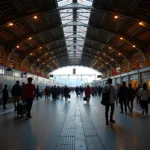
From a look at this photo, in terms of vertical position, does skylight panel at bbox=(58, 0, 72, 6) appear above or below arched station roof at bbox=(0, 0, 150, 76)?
above

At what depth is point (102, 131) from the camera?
714 centimetres

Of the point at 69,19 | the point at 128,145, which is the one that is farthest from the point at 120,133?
the point at 69,19

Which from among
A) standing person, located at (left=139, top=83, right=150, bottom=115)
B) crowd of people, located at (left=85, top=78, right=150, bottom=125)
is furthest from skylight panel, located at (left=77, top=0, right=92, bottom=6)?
standing person, located at (left=139, top=83, right=150, bottom=115)

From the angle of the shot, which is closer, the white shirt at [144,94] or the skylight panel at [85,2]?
the white shirt at [144,94]

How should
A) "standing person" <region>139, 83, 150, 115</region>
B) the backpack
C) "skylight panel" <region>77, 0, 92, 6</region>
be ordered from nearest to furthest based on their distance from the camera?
1. the backpack
2. "standing person" <region>139, 83, 150, 115</region>
3. "skylight panel" <region>77, 0, 92, 6</region>

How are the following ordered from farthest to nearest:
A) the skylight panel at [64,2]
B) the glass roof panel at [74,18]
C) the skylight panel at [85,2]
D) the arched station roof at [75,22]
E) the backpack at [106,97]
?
the glass roof panel at [74,18] < the skylight panel at [85,2] < the skylight panel at [64,2] < the arched station roof at [75,22] < the backpack at [106,97]

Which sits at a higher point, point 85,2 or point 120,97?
point 85,2

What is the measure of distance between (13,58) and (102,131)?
34.0 metres

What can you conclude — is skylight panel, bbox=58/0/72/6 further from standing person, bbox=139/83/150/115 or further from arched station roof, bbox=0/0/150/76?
standing person, bbox=139/83/150/115

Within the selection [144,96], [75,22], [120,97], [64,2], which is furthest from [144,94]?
[75,22]

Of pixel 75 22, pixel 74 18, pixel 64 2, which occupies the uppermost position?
pixel 74 18

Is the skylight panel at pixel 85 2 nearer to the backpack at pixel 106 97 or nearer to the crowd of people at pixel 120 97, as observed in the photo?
the crowd of people at pixel 120 97

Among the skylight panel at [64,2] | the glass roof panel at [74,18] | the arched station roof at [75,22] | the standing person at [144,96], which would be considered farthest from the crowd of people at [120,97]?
the skylight panel at [64,2]

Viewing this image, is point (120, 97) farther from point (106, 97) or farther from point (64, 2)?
point (64, 2)
